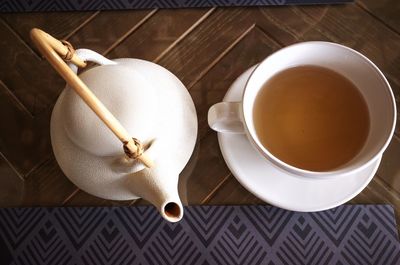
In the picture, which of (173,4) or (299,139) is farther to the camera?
(173,4)

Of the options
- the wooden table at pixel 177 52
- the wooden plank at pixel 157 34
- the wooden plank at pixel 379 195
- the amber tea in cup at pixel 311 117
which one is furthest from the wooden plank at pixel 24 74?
the wooden plank at pixel 379 195

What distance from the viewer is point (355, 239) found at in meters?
0.57

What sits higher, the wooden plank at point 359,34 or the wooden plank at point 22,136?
the wooden plank at point 22,136

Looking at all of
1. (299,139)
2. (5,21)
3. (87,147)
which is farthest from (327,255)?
(5,21)

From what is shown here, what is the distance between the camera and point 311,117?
0.53 m

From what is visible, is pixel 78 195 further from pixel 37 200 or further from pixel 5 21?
pixel 5 21

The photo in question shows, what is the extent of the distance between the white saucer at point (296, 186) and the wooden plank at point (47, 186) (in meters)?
0.27

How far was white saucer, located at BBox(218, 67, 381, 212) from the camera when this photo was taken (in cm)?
53

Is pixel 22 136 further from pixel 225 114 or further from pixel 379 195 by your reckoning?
pixel 379 195

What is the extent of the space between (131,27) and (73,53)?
0.29 meters

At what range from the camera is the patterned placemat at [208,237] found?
569 millimetres

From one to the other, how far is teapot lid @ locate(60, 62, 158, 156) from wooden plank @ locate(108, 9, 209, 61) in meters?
0.23

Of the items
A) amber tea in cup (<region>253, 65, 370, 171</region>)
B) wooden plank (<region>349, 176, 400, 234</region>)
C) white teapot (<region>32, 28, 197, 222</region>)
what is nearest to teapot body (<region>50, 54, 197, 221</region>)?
white teapot (<region>32, 28, 197, 222</region>)

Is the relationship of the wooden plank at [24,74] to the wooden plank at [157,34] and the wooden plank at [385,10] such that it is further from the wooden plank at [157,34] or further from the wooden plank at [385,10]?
the wooden plank at [385,10]
